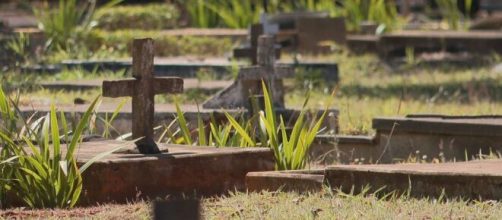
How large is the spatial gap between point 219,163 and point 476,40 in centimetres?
1142

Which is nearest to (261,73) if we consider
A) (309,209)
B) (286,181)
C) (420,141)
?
(420,141)

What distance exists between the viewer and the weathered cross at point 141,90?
8.18 meters

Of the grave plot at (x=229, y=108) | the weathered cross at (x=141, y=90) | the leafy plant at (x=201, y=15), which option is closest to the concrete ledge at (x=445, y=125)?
the grave plot at (x=229, y=108)

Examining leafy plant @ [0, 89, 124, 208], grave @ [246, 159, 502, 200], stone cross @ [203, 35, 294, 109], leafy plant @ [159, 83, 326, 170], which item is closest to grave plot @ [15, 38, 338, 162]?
stone cross @ [203, 35, 294, 109]

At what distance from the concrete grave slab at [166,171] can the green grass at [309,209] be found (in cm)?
21

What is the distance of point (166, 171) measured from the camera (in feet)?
26.0

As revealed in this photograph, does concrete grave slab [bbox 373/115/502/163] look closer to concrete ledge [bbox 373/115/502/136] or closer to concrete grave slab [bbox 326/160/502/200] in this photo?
concrete ledge [bbox 373/115/502/136]

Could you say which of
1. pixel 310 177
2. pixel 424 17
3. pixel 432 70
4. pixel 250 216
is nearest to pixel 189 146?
pixel 310 177

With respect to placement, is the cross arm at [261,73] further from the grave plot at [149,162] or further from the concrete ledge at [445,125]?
the grave plot at [149,162]

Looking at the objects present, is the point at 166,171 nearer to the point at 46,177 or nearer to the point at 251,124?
the point at 46,177

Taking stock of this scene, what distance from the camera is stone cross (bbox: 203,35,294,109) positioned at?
11.6m

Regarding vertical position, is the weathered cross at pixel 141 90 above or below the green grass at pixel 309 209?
above

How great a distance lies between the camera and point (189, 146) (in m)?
8.54

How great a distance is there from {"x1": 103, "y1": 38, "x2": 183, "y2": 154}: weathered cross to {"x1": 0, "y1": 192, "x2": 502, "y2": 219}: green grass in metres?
0.79
